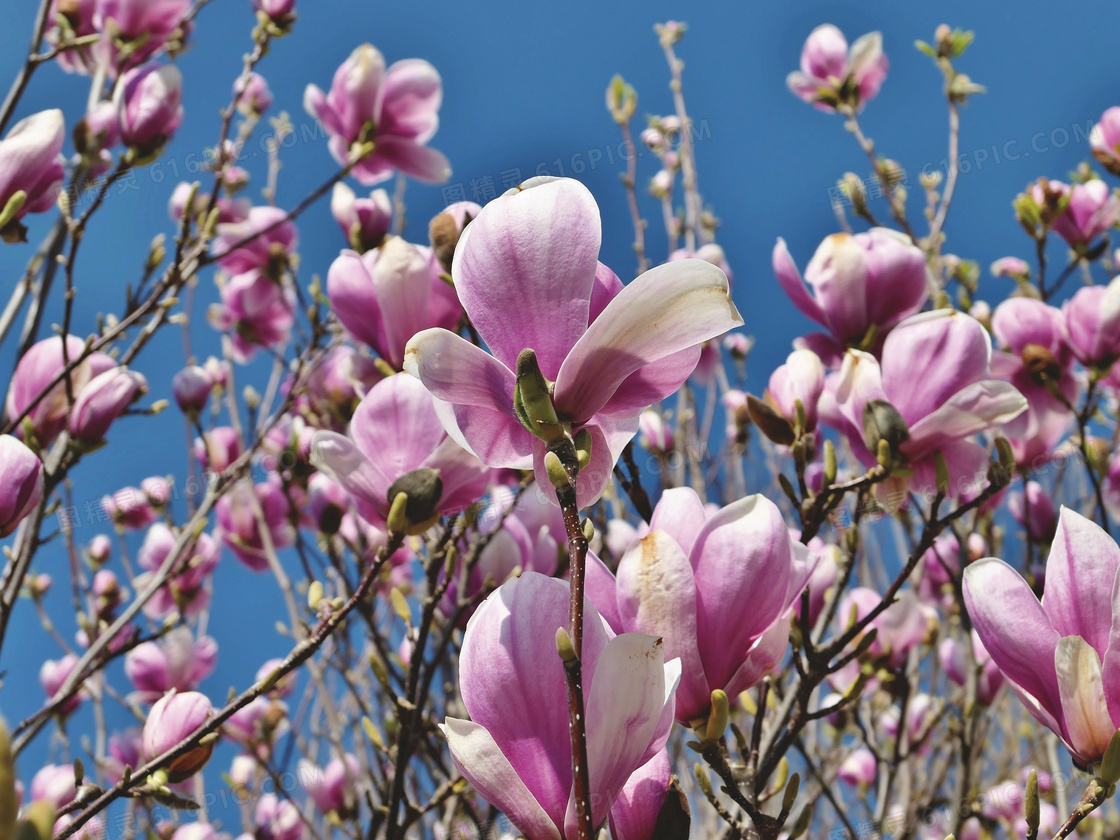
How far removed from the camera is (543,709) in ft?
1.61

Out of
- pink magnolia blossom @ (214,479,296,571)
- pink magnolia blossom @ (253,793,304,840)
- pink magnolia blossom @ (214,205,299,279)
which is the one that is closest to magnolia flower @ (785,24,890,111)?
pink magnolia blossom @ (214,205,299,279)

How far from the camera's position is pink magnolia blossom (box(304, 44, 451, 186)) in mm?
1635

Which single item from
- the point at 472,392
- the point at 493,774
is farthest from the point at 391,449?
the point at 493,774

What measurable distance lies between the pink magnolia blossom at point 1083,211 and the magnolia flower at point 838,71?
0.55 metres

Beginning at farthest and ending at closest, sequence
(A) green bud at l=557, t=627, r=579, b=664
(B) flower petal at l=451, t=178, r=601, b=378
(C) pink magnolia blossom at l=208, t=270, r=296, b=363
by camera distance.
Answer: (C) pink magnolia blossom at l=208, t=270, r=296, b=363 → (B) flower petal at l=451, t=178, r=601, b=378 → (A) green bud at l=557, t=627, r=579, b=664

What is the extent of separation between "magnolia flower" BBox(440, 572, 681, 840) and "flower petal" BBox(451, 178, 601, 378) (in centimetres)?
16

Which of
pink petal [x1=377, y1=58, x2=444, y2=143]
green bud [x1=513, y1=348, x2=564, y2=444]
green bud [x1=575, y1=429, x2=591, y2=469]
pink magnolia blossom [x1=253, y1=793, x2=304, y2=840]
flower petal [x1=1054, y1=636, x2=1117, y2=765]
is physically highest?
pink petal [x1=377, y1=58, x2=444, y2=143]

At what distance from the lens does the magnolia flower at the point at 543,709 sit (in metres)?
0.47

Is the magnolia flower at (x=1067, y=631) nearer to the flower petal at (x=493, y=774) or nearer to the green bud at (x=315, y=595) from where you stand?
the flower petal at (x=493, y=774)

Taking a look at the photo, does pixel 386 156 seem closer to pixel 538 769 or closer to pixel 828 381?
pixel 828 381

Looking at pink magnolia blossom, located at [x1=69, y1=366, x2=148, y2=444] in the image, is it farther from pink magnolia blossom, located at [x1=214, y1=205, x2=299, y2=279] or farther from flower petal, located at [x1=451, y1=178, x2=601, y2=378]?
flower petal, located at [x1=451, y1=178, x2=601, y2=378]

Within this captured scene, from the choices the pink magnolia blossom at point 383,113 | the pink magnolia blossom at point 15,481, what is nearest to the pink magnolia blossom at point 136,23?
the pink magnolia blossom at point 383,113

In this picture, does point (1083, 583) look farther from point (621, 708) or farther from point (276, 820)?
point (276, 820)

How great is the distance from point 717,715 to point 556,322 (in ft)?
1.00
